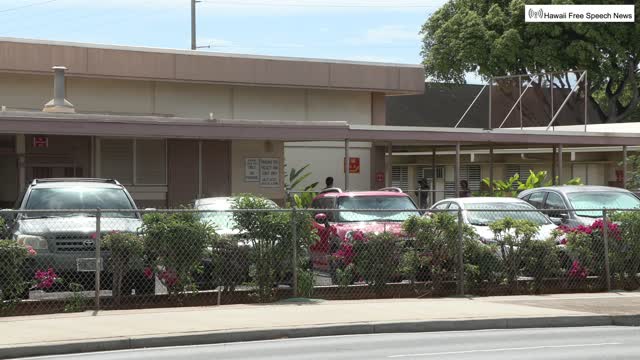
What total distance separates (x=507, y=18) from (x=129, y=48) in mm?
30231

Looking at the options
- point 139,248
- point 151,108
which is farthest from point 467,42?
point 139,248

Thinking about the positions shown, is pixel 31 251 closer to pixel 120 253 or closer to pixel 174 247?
pixel 120 253

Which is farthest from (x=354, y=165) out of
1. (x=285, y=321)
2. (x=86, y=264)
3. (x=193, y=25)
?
(x=193, y=25)

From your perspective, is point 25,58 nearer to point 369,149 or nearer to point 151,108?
point 151,108

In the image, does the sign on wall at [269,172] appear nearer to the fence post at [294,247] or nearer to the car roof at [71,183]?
the car roof at [71,183]

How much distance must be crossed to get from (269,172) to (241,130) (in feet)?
15.3

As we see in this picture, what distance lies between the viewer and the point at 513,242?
56.1 ft

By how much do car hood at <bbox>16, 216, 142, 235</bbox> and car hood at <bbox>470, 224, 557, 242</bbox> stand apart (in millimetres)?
6041

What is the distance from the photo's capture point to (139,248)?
48.3 ft

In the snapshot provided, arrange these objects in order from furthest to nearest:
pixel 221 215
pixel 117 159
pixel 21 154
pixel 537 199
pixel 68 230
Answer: pixel 117 159 → pixel 21 154 → pixel 537 199 → pixel 221 215 → pixel 68 230

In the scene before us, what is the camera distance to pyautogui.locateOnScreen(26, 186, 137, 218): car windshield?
16.4 metres

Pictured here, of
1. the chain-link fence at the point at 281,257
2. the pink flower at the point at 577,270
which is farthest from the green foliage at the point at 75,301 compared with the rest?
the pink flower at the point at 577,270

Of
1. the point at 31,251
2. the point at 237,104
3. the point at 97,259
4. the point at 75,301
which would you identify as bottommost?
the point at 75,301

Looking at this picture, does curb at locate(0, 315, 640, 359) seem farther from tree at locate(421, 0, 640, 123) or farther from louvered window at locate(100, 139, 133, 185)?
tree at locate(421, 0, 640, 123)
